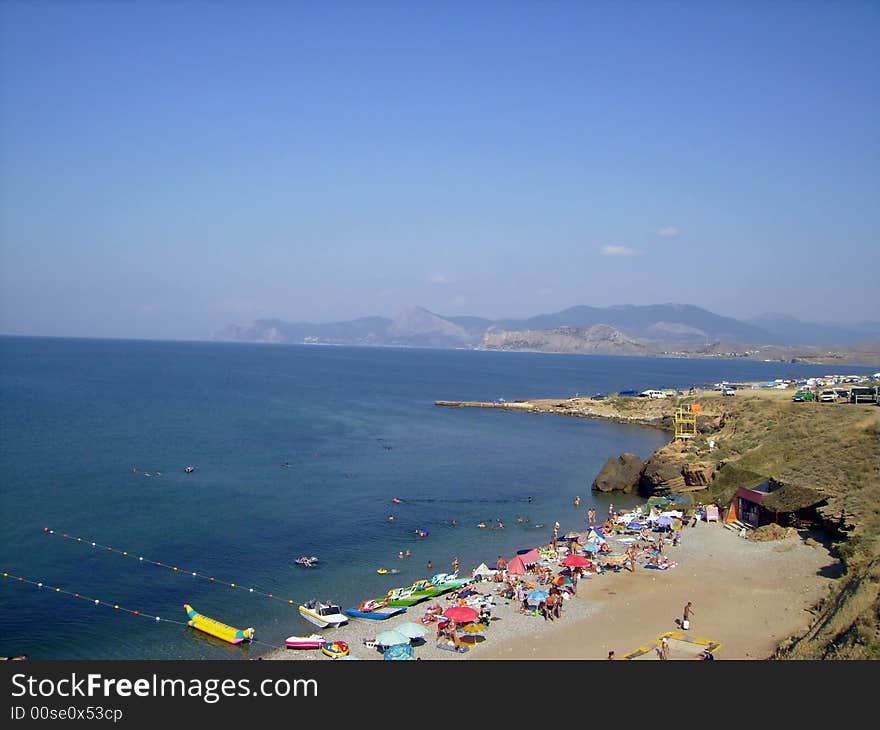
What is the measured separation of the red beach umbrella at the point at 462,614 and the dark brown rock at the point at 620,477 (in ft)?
78.3

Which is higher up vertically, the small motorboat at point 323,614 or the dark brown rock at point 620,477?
the dark brown rock at point 620,477

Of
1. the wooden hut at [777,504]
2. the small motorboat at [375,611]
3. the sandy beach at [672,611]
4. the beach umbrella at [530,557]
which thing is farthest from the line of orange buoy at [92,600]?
the wooden hut at [777,504]

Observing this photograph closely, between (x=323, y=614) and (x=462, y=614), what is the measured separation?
4.97m

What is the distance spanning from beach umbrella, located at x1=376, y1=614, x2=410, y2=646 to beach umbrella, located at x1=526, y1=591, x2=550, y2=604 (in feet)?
18.5

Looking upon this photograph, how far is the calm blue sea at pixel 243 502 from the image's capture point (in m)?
25.1

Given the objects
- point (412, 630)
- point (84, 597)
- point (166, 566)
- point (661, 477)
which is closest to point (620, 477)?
point (661, 477)

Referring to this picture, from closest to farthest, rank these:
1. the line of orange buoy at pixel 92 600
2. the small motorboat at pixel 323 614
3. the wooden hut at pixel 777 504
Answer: the small motorboat at pixel 323 614
the line of orange buoy at pixel 92 600
the wooden hut at pixel 777 504

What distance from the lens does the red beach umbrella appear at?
22531 mm

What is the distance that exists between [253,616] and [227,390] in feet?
277

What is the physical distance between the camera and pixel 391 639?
21156 millimetres

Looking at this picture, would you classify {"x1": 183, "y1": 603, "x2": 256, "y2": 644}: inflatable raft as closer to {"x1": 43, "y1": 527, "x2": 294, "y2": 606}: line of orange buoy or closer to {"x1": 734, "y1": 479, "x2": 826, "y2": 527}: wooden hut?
{"x1": 43, "y1": 527, "x2": 294, "y2": 606}: line of orange buoy

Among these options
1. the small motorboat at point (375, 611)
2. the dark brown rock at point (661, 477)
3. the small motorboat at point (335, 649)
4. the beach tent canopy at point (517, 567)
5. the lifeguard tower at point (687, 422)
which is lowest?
the small motorboat at point (375, 611)

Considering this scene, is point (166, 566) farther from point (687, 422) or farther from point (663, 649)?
point (687, 422)

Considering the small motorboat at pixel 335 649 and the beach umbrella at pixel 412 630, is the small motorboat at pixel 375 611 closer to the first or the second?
the beach umbrella at pixel 412 630
